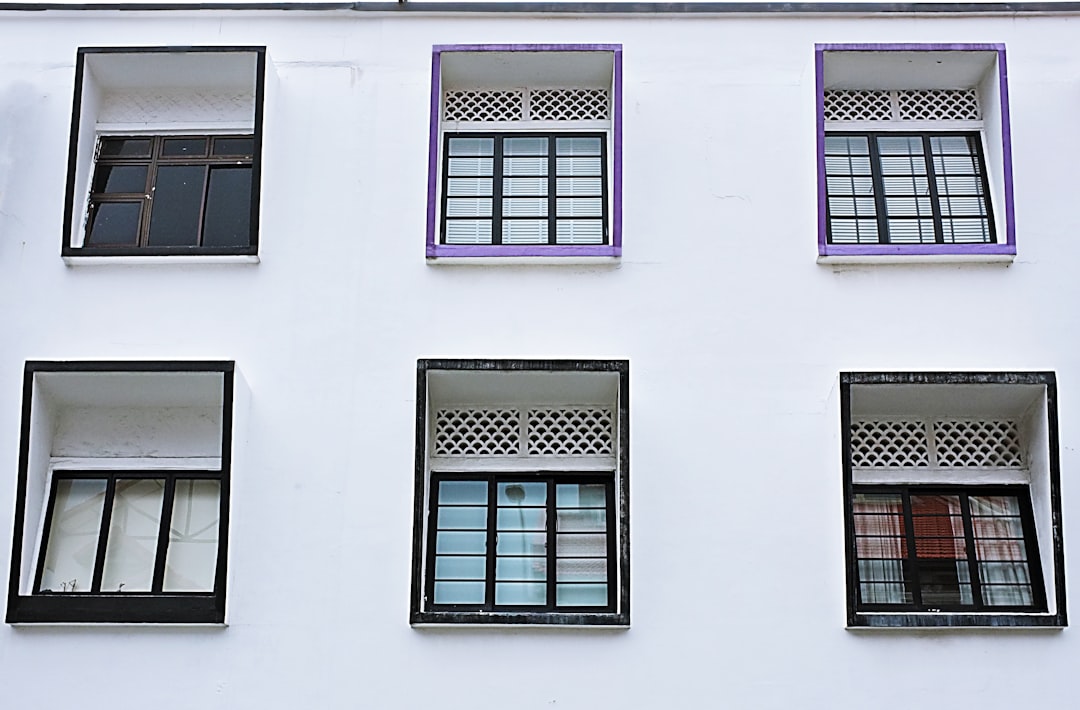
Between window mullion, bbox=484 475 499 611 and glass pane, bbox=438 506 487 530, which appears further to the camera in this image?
glass pane, bbox=438 506 487 530

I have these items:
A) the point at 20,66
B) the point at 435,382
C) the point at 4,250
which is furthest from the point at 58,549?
the point at 20,66

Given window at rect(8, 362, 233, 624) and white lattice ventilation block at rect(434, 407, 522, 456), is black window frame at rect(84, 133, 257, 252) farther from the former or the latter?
white lattice ventilation block at rect(434, 407, 522, 456)

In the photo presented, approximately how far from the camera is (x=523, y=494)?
37.4 ft

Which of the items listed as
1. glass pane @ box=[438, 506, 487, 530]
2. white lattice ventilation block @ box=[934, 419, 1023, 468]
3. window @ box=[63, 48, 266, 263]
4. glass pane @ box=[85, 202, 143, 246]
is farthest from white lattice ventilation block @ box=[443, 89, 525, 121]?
white lattice ventilation block @ box=[934, 419, 1023, 468]

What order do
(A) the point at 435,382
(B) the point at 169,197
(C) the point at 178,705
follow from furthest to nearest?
(B) the point at 169,197 → (A) the point at 435,382 → (C) the point at 178,705

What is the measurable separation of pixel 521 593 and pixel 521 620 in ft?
1.63

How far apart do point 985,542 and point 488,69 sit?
5248 millimetres

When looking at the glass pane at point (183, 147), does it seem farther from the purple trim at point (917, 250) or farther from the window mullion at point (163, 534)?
the purple trim at point (917, 250)

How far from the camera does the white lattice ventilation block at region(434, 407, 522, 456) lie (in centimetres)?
1152

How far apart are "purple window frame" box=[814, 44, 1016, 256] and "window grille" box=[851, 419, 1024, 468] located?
1.27m

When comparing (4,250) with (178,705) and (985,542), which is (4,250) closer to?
(178,705)

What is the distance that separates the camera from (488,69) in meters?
12.2

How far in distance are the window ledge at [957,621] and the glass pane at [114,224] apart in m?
6.20

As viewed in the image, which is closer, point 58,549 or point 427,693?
point 427,693
